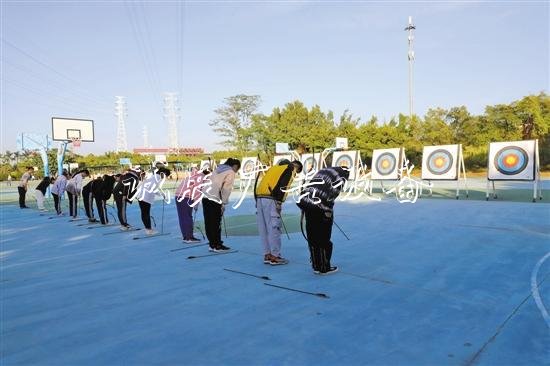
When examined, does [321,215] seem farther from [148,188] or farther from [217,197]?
[148,188]

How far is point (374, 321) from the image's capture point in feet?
12.2

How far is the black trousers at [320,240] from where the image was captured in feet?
17.6

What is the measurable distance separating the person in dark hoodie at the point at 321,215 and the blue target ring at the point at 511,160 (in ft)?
37.8

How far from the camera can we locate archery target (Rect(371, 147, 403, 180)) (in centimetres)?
1788

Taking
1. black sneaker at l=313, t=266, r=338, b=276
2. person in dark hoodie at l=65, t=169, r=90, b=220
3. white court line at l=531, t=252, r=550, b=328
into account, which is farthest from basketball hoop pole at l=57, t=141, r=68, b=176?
white court line at l=531, t=252, r=550, b=328

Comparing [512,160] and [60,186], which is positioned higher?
[512,160]

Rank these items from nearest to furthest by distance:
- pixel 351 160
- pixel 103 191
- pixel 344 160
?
pixel 103 191 < pixel 351 160 < pixel 344 160

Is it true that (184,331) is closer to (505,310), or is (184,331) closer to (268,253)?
(268,253)

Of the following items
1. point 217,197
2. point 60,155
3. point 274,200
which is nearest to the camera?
point 274,200

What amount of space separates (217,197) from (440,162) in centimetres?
1248

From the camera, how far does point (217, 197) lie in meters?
7.09

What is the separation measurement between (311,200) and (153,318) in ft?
8.22

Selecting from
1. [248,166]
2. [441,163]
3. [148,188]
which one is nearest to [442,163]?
[441,163]

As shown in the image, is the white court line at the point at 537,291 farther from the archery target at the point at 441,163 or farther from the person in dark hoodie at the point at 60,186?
the person in dark hoodie at the point at 60,186
